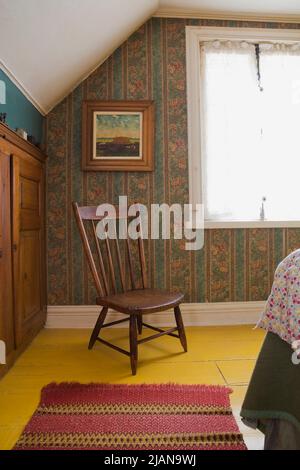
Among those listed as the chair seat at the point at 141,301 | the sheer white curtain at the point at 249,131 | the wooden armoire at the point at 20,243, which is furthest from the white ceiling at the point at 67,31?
the chair seat at the point at 141,301

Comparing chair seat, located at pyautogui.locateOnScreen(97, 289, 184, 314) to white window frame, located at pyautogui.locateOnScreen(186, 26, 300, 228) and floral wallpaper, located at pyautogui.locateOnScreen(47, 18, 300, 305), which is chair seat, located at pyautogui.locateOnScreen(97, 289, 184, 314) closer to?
→ floral wallpaper, located at pyautogui.locateOnScreen(47, 18, 300, 305)

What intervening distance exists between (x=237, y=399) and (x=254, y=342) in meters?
0.71

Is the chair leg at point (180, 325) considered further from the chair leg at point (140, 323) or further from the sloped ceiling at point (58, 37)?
the sloped ceiling at point (58, 37)

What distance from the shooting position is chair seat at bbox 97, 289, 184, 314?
4.98ft

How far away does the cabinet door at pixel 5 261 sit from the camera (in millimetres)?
1479

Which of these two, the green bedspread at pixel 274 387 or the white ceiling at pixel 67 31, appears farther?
the white ceiling at pixel 67 31

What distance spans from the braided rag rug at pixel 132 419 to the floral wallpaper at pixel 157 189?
0.95 m

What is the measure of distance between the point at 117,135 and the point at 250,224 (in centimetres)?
125

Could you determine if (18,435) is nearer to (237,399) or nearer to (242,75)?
(237,399)

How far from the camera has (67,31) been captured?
170 centimetres

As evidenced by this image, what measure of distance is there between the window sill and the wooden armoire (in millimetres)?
1269

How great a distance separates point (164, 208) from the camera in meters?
2.25

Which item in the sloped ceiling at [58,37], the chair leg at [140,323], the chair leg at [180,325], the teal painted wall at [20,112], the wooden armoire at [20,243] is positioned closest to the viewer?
the sloped ceiling at [58,37]
